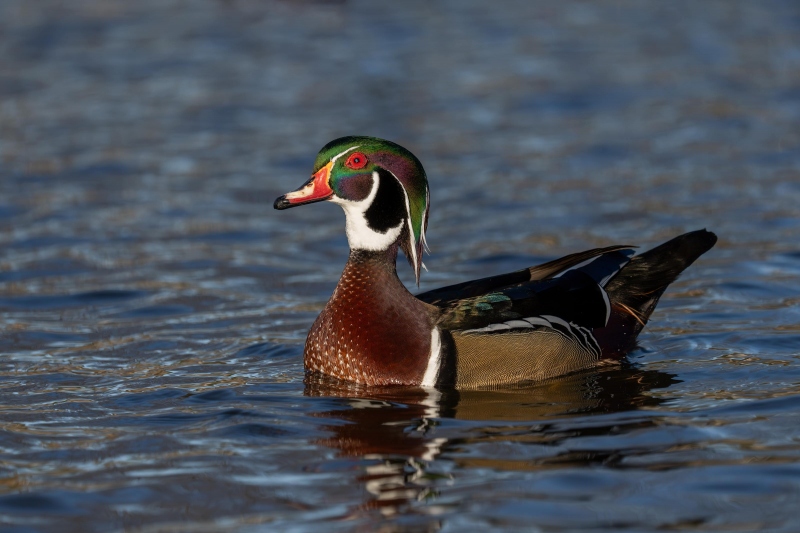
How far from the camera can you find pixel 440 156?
542 inches

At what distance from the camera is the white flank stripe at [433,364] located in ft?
24.0

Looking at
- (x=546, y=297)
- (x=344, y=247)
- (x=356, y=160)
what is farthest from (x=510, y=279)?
(x=344, y=247)

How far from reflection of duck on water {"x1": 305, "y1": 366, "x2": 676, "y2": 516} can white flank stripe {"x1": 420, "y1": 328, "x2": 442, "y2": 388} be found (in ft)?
0.30

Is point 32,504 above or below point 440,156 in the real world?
below

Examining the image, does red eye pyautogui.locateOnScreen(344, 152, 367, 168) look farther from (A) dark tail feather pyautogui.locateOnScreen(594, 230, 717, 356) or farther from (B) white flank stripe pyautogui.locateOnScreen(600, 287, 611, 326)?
(A) dark tail feather pyautogui.locateOnScreen(594, 230, 717, 356)

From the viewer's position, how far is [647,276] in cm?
824

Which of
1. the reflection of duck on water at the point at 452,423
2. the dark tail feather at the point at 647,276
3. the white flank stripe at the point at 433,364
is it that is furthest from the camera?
the dark tail feather at the point at 647,276

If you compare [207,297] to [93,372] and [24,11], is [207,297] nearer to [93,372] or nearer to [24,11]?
[93,372]

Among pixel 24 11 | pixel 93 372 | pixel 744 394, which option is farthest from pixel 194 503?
pixel 24 11

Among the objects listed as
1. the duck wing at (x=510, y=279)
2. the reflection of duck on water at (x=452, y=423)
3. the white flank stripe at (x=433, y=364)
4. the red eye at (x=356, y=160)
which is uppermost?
the red eye at (x=356, y=160)

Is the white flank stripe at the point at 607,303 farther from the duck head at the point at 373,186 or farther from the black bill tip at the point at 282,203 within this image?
the black bill tip at the point at 282,203

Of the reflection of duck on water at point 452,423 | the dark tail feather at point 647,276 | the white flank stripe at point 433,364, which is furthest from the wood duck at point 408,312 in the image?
the dark tail feather at point 647,276

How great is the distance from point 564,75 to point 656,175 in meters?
4.26

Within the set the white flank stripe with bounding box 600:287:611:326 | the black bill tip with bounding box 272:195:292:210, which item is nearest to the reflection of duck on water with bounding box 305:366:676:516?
the white flank stripe with bounding box 600:287:611:326
